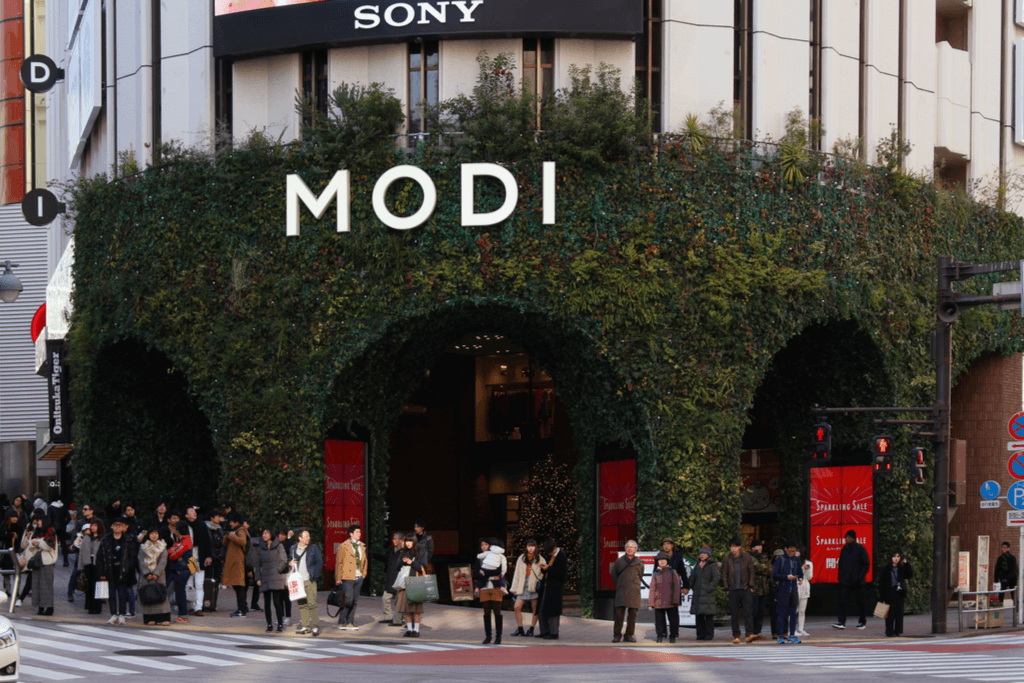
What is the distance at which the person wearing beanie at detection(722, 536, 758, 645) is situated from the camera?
24188mm

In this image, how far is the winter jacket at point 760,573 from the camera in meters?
24.9

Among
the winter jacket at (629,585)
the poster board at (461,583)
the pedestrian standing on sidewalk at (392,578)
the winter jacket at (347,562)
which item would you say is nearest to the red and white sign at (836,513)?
the poster board at (461,583)

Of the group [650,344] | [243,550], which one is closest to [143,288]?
[243,550]

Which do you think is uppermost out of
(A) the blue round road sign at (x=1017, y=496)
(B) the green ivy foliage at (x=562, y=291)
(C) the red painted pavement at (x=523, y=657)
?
(B) the green ivy foliage at (x=562, y=291)

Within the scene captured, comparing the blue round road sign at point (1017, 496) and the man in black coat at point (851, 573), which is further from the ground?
the blue round road sign at point (1017, 496)

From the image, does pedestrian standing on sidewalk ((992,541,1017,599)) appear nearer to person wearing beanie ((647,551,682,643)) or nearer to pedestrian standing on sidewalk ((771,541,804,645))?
pedestrian standing on sidewalk ((771,541,804,645))

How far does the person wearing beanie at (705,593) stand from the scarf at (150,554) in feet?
30.5

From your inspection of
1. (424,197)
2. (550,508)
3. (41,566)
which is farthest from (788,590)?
(550,508)

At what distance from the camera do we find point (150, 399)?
34.1 meters

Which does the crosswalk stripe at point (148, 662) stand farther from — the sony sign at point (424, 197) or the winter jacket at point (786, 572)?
the sony sign at point (424, 197)

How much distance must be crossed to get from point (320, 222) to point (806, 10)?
39.3ft

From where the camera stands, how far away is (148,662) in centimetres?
1823

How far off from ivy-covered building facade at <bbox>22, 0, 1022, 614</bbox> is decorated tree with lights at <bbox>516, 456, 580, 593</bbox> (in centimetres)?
641

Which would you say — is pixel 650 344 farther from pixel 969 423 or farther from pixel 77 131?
pixel 77 131
